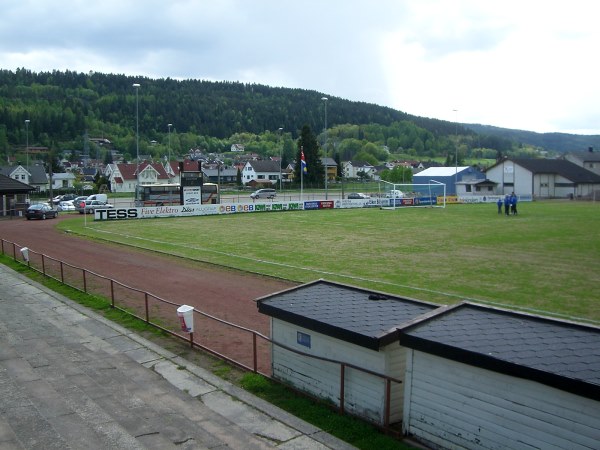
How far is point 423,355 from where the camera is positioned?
26.2 ft

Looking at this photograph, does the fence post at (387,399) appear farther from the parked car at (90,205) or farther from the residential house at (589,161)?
the residential house at (589,161)

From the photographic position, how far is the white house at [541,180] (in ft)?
277

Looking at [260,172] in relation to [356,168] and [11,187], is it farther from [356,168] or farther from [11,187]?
[11,187]

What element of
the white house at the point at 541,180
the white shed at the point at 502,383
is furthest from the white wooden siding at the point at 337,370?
the white house at the point at 541,180

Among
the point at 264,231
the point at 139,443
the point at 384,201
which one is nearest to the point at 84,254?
the point at 264,231

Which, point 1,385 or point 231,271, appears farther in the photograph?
point 231,271

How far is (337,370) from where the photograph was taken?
365 inches

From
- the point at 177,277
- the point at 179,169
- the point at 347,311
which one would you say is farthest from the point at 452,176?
the point at 347,311

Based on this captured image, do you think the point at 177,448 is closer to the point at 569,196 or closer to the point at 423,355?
the point at 423,355

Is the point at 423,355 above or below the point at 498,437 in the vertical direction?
above

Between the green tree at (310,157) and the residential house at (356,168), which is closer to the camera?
the green tree at (310,157)

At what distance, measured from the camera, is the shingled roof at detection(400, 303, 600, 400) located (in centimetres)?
653

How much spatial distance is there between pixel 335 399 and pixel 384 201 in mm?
58534

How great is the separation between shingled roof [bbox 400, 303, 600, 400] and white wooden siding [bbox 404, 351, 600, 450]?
188 mm
